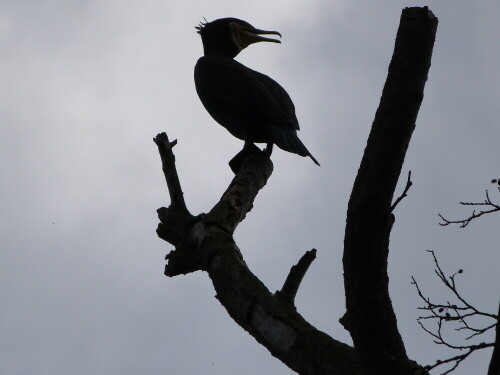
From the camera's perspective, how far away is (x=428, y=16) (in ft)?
8.85

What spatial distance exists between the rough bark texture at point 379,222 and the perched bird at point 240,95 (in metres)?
3.34

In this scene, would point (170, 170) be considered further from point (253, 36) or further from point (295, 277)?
point (253, 36)

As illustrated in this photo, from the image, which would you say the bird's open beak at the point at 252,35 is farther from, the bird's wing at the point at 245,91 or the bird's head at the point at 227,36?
the bird's wing at the point at 245,91

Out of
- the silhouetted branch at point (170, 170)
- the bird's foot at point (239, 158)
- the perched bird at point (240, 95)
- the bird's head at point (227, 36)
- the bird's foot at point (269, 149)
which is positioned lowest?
the silhouetted branch at point (170, 170)

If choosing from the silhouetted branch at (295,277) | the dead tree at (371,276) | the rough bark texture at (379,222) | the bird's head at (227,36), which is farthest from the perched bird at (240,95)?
the rough bark texture at (379,222)

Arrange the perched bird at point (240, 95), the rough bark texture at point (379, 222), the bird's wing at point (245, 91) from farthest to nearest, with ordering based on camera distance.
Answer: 1. the bird's wing at point (245, 91)
2. the perched bird at point (240, 95)
3. the rough bark texture at point (379, 222)

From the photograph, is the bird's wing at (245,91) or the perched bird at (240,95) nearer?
the perched bird at (240,95)

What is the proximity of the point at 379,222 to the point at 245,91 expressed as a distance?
13.8 ft

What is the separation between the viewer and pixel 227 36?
7.71 meters

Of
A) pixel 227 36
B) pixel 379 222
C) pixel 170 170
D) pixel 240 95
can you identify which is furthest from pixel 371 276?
pixel 227 36

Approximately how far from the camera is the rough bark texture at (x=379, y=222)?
2498 millimetres

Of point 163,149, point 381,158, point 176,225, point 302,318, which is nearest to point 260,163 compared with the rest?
point 163,149

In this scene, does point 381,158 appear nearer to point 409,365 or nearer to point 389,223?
point 389,223

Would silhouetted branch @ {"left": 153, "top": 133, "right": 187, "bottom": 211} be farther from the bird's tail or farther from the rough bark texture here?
the rough bark texture
